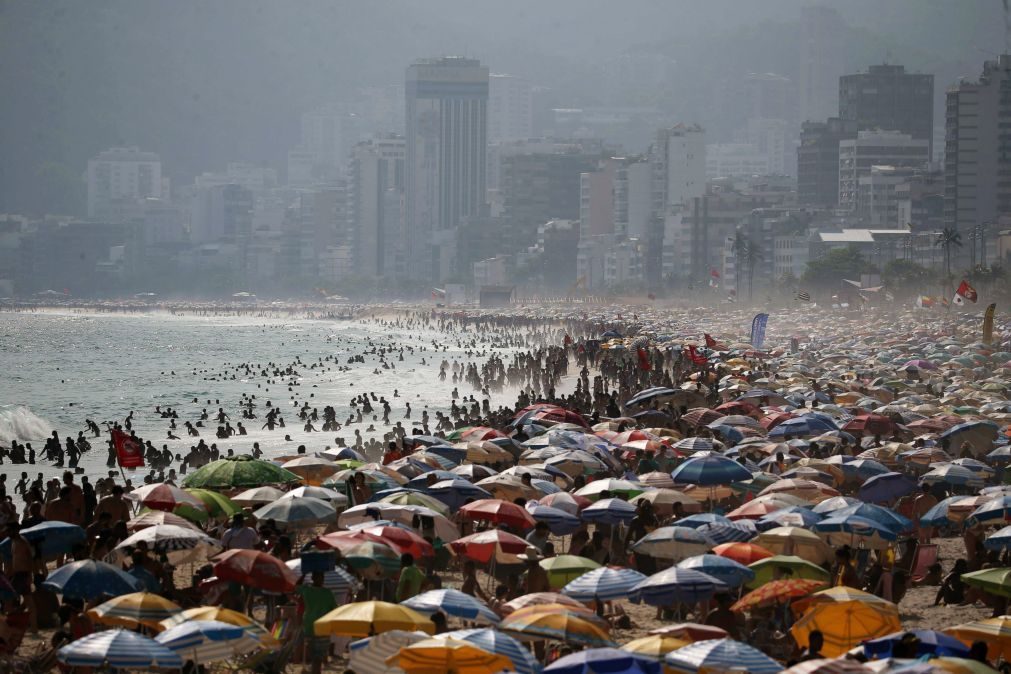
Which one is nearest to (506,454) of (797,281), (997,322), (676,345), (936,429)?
(936,429)

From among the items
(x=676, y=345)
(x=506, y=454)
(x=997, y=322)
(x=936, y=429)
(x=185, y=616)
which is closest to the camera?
(x=185, y=616)

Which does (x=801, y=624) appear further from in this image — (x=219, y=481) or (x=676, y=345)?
(x=676, y=345)

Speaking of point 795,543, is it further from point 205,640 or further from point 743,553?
point 205,640

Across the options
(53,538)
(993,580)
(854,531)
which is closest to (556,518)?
(854,531)

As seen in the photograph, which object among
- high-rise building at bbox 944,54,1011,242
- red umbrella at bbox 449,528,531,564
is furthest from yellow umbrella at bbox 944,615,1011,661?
high-rise building at bbox 944,54,1011,242

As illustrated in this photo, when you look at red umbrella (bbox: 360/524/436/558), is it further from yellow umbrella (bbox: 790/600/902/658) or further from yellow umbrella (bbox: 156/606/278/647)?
yellow umbrella (bbox: 790/600/902/658)

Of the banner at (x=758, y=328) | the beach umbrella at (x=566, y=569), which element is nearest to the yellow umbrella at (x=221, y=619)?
the beach umbrella at (x=566, y=569)

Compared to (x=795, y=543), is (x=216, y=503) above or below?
below
